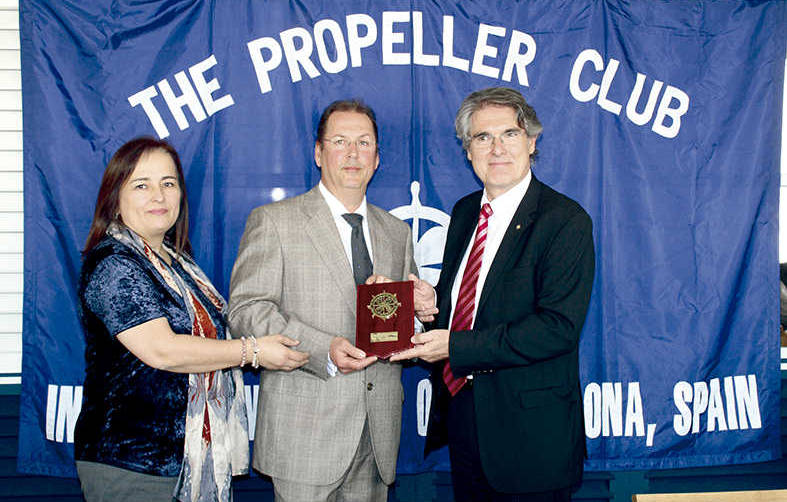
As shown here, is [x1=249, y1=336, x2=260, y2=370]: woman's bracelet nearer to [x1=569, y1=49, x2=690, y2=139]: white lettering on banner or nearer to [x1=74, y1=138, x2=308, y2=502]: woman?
[x1=74, y1=138, x2=308, y2=502]: woman

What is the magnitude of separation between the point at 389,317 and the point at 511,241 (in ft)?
1.72

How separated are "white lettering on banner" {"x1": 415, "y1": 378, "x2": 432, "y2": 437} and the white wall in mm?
2138

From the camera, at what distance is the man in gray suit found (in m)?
2.32

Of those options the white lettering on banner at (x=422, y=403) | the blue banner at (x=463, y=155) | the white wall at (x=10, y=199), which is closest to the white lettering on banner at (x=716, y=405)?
the blue banner at (x=463, y=155)

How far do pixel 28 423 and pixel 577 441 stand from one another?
2660mm

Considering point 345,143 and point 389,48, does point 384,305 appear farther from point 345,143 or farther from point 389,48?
point 389,48

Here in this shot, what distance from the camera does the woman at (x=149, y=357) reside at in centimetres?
204

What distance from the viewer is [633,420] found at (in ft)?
11.0

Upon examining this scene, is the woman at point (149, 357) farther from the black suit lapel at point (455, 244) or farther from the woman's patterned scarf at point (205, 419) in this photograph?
the black suit lapel at point (455, 244)

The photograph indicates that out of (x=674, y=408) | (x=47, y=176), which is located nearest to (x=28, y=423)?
(x=47, y=176)

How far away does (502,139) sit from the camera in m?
2.39

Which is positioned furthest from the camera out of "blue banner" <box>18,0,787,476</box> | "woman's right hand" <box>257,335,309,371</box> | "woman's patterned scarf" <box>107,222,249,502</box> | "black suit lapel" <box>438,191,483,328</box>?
"blue banner" <box>18,0,787,476</box>

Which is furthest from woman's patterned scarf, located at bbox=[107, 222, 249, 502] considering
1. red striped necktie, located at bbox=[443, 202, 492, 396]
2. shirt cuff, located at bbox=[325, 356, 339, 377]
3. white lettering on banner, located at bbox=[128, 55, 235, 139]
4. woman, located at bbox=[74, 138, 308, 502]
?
white lettering on banner, located at bbox=[128, 55, 235, 139]

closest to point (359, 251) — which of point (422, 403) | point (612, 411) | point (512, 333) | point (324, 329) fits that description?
point (324, 329)
